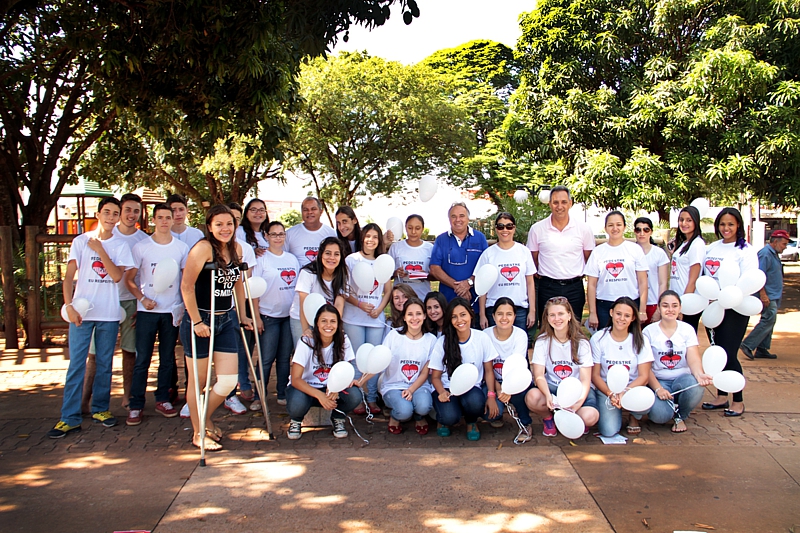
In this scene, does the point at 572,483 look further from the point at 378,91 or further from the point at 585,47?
the point at 378,91

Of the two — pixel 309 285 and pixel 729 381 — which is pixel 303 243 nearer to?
pixel 309 285

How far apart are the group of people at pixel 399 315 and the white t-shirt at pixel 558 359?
0.01 m

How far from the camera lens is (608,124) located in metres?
12.5

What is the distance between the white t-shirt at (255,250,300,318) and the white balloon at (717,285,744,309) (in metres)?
3.54

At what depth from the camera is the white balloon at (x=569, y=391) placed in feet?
14.3

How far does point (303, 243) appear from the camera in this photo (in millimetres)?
5789

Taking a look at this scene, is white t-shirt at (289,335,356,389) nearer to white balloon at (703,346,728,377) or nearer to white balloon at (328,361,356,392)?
white balloon at (328,361,356,392)

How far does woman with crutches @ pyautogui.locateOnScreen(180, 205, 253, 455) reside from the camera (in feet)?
14.1

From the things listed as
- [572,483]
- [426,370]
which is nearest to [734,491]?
[572,483]

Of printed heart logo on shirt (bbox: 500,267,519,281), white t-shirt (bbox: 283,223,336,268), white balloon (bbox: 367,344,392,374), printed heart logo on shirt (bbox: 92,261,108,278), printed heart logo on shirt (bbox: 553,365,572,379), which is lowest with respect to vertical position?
printed heart logo on shirt (bbox: 553,365,572,379)

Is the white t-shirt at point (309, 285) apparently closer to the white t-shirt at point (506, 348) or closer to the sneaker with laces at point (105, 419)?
the white t-shirt at point (506, 348)

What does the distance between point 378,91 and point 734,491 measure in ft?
63.4

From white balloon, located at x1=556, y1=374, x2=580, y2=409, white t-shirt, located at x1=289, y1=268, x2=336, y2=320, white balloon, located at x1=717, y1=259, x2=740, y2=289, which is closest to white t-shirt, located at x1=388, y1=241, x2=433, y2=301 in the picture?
white t-shirt, located at x1=289, y1=268, x2=336, y2=320

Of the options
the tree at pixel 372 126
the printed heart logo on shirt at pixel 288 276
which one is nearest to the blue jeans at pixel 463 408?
the printed heart logo on shirt at pixel 288 276
